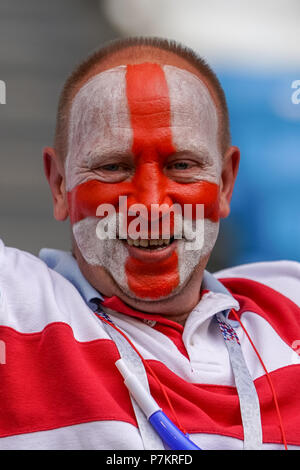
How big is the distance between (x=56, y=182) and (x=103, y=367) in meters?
0.61

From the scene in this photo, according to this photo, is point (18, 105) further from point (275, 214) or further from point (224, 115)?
point (224, 115)

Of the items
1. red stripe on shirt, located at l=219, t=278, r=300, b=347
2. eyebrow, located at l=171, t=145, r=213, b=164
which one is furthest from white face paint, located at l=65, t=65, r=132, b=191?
red stripe on shirt, located at l=219, t=278, r=300, b=347

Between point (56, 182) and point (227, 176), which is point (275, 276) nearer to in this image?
point (227, 176)

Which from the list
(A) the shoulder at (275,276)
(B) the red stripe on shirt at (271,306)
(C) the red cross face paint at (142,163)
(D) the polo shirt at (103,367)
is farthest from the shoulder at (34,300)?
(A) the shoulder at (275,276)

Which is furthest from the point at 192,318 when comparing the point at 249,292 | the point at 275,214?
the point at 275,214

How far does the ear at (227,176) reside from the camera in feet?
5.53

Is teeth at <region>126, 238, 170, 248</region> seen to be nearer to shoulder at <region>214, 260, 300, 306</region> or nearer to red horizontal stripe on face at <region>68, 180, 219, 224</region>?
red horizontal stripe on face at <region>68, 180, 219, 224</region>

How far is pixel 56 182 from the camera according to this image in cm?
167

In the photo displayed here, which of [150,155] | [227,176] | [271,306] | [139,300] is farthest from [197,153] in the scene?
[271,306]

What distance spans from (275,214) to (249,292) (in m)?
1.51

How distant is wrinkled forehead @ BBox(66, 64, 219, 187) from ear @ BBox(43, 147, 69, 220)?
0.12 metres

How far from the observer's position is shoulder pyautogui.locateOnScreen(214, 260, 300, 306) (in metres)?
1.79

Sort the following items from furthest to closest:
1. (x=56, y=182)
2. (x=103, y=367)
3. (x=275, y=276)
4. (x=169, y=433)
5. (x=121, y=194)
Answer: (x=275, y=276) < (x=56, y=182) < (x=121, y=194) < (x=103, y=367) < (x=169, y=433)
